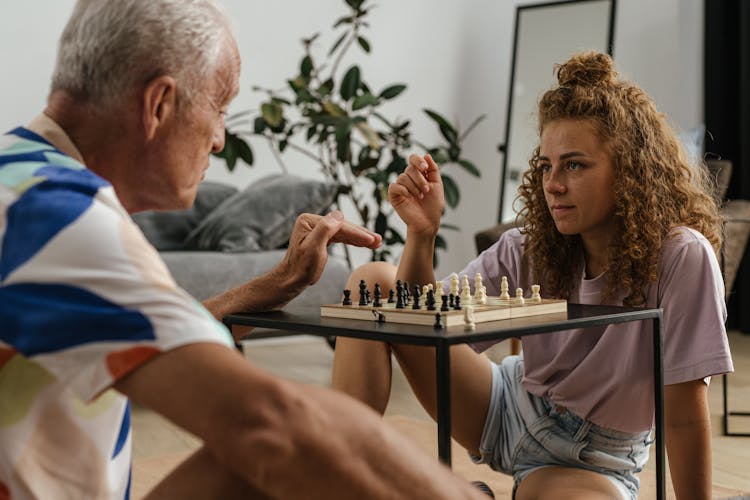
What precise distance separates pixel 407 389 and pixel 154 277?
289 centimetres

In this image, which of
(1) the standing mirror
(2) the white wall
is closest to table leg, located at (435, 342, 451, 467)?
(2) the white wall

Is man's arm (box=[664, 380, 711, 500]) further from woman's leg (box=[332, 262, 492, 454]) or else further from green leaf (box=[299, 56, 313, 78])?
green leaf (box=[299, 56, 313, 78])

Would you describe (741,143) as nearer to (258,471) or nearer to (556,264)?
(556,264)

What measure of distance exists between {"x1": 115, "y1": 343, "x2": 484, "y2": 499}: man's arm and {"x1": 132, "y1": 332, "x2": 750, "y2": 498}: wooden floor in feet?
5.59

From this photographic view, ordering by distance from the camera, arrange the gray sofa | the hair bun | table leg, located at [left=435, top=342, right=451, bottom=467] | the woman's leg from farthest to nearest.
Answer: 1. the gray sofa
2. the hair bun
3. the woman's leg
4. table leg, located at [left=435, top=342, right=451, bottom=467]

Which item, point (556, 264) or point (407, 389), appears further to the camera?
point (407, 389)

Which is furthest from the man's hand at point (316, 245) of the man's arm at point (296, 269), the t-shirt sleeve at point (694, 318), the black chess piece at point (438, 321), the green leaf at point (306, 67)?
the green leaf at point (306, 67)

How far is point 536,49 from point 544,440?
390 centimetres

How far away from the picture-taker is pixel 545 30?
17.5 ft

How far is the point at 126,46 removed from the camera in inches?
34.5

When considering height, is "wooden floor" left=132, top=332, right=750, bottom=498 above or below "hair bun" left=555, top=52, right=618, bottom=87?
below

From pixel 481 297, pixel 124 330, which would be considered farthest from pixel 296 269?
pixel 124 330

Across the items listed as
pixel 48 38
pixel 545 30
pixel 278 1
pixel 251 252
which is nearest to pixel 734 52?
pixel 545 30

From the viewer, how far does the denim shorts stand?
1765 mm
